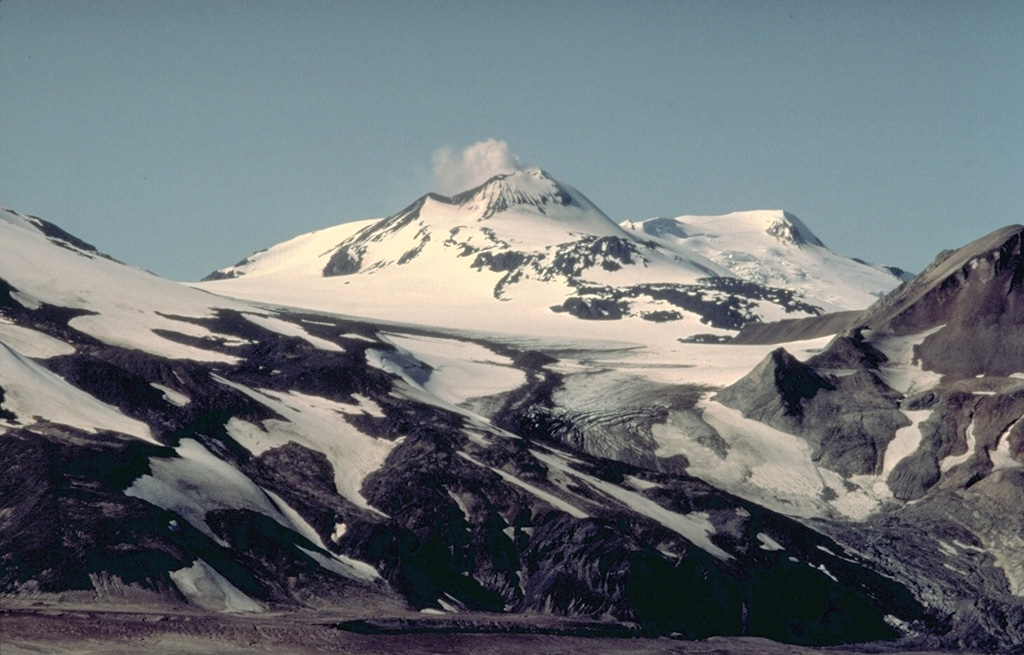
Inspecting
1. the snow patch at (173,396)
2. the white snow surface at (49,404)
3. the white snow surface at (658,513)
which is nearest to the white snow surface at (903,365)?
the white snow surface at (658,513)

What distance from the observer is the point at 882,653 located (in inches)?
4338

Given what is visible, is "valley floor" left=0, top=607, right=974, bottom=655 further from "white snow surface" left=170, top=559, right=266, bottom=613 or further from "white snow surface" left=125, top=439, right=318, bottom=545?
"white snow surface" left=125, top=439, right=318, bottom=545

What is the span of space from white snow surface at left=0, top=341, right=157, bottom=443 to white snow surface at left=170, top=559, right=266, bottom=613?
1836cm

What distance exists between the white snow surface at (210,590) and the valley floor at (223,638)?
3.22 metres

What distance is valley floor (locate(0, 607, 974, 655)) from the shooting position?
76.0 meters

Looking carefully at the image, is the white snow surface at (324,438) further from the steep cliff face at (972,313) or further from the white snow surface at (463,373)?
the steep cliff face at (972,313)

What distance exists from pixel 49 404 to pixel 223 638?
34943 millimetres

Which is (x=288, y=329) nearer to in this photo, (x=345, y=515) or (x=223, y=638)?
(x=345, y=515)

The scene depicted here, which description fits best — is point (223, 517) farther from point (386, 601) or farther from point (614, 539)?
point (614, 539)

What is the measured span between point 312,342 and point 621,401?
3549 cm

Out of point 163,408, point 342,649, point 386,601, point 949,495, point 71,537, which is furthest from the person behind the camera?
point 949,495

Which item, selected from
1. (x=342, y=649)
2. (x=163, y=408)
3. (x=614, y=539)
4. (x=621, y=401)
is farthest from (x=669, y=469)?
(x=342, y=649)

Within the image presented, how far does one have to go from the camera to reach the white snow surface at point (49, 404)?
350 ft

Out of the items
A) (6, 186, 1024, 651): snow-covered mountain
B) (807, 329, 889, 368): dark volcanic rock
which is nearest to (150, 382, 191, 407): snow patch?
(6, 186, 1024, 651): snow-covered mountain
